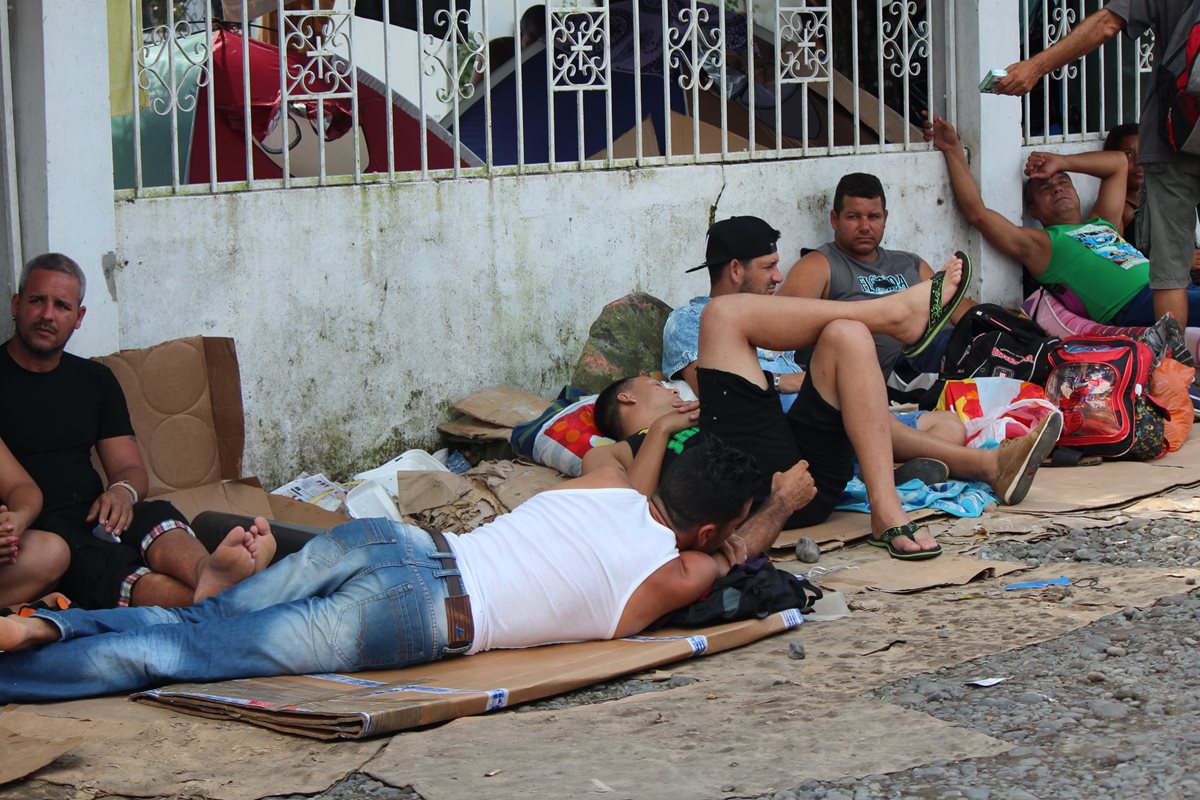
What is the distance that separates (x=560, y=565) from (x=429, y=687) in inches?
18.1

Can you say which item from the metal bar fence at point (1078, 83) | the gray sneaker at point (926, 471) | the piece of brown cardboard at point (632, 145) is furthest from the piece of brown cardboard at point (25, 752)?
the metal bar fence at point (1078, 83)

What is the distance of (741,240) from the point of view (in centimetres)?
605

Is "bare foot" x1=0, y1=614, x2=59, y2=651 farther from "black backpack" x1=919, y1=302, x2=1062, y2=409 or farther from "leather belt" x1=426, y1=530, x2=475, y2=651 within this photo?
"black backpack" x1=919, y1=302, x2=1062, y2=409

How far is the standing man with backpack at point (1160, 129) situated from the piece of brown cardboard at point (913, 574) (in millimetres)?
2931

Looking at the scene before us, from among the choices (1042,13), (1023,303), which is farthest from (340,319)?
(1042,13)

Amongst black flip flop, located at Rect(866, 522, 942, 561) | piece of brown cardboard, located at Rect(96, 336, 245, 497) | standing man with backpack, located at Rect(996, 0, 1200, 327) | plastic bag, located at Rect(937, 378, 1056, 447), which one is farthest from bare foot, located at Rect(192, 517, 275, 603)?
standing man with backpack, located at Rect(996, 0, 1200, 327)

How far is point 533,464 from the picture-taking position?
575cm

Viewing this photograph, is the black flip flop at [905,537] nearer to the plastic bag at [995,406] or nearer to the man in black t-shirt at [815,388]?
Answer: the man in black t-shirt at [815,388]

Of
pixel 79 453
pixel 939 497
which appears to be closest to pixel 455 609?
pixel 79 453

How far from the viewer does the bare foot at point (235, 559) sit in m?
3.73

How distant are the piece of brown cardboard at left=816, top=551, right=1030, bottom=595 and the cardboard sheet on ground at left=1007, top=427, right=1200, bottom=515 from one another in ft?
2.59

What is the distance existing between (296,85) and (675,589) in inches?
119

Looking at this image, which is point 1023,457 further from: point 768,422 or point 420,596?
point 420,596

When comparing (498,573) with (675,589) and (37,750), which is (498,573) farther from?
(37,750)
